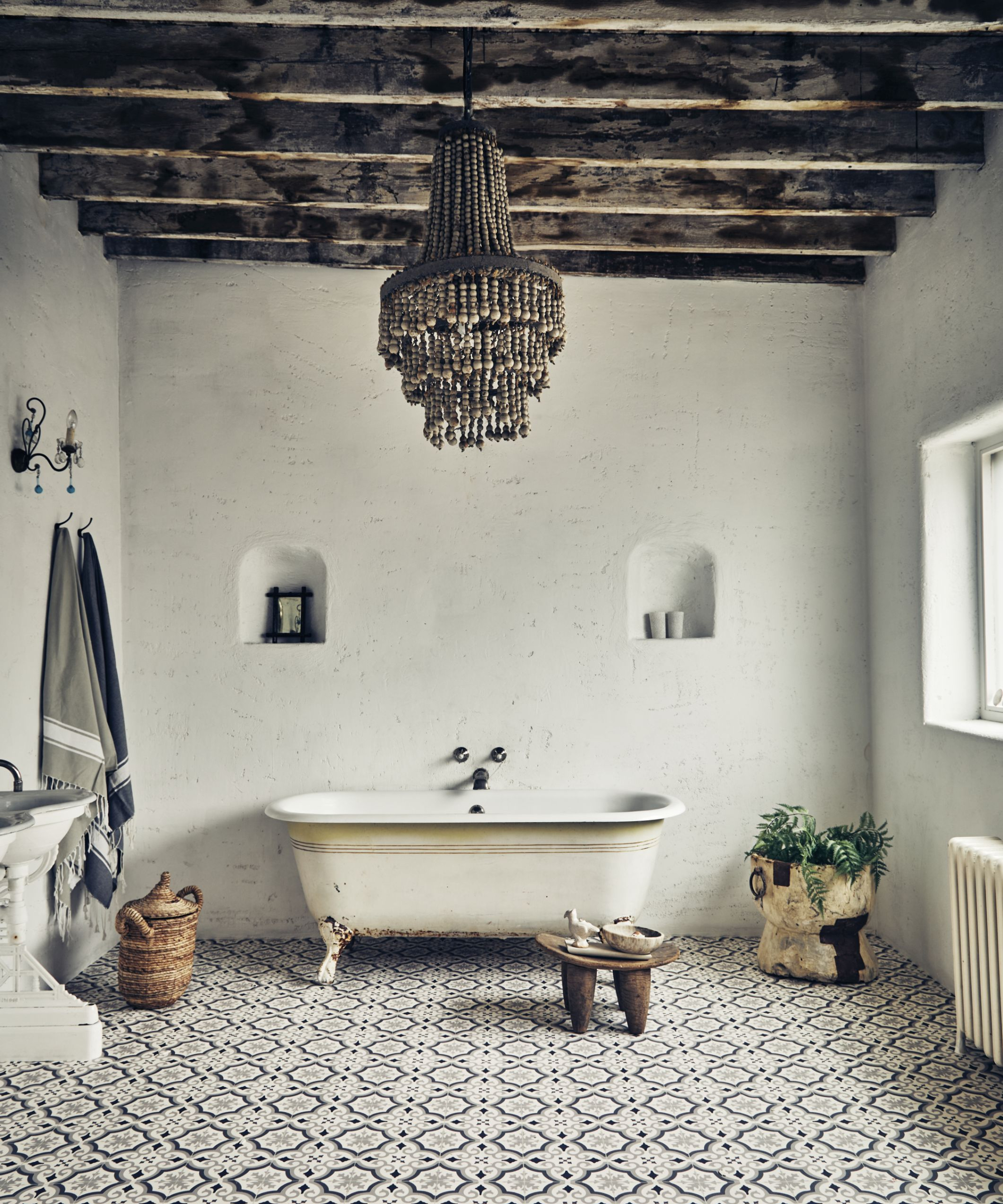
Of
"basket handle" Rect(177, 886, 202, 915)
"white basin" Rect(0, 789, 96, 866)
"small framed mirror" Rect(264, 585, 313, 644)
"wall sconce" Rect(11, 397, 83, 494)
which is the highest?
"wall sconce" Rect(11, 397, 83, 494)

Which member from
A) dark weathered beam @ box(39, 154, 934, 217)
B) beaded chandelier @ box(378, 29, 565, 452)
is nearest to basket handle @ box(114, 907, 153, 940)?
beaded chandelier @ box(378, 29, 565, 452)

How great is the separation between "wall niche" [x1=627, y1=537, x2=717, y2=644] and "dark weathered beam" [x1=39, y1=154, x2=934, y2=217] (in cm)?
146

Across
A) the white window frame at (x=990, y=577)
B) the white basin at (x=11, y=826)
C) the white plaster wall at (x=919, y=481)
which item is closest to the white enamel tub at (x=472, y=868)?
the white plaster wall at (x=919, y=481)

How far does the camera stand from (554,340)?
247 centimetres

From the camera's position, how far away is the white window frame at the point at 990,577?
3395mm

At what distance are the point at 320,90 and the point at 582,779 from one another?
8.88 ft

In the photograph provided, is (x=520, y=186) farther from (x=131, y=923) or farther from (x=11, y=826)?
(x=131, y=923)

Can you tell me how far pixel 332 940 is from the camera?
11.3 ft

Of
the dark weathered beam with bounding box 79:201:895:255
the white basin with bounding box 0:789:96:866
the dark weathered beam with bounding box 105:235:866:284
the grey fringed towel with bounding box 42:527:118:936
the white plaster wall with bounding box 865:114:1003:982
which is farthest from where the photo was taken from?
the dark weathered beam with bounding box 105:235:866:284

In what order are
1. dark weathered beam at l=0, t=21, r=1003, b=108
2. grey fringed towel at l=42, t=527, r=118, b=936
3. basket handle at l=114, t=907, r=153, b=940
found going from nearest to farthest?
dark weathered beam at l=0, t=21, r=1003, b=108
basket handle at l=114, t=907, r=153, b=940
grey fringed towel at l=42, t=527, r=118, b=936

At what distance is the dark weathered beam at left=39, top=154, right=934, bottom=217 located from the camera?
333cm

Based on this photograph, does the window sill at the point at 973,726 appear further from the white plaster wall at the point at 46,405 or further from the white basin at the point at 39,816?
the white plaster wall at the point at 46,405

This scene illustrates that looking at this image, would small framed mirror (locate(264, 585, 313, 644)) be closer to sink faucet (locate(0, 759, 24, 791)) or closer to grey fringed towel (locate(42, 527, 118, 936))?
grey fringed towel (locate(42, 527, 118, 936))

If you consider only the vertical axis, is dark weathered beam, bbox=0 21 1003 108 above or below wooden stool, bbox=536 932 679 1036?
above
